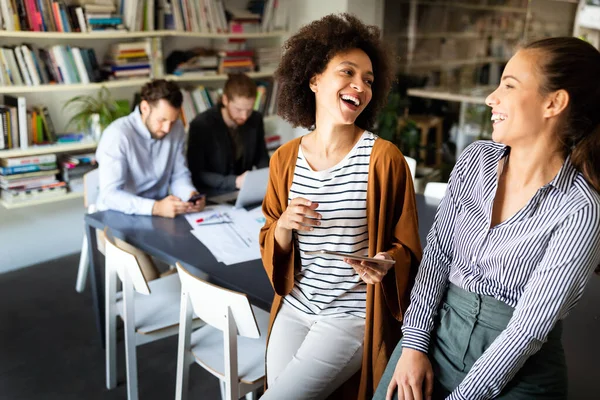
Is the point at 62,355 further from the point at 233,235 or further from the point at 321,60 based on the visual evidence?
the point at 321,60

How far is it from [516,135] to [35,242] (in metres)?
3.47

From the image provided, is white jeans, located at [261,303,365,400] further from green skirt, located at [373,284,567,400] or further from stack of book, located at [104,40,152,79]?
stack of book, located at [104,40,152,79]

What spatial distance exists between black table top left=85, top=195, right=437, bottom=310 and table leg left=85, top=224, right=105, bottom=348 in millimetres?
93

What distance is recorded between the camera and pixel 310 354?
5.04 feet

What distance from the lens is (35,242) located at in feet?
12.3

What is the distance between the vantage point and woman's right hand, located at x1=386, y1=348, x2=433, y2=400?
49.3 inches

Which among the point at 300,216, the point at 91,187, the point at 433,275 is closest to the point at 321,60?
the point at 300,216

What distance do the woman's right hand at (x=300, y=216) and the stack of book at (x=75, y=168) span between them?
2467 millimetres

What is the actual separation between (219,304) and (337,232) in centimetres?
42

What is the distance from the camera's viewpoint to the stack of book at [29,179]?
3.28m

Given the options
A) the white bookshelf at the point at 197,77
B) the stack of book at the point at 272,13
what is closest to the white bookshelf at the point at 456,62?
the stack of book at the point at 272,13

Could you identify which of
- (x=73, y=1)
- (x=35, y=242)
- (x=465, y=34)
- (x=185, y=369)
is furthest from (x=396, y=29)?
(x=185, y=369)

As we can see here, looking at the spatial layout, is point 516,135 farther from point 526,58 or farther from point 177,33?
point 177,33

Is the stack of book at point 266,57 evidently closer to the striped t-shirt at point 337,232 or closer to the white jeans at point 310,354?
the striped t-shirt at point 337,232
